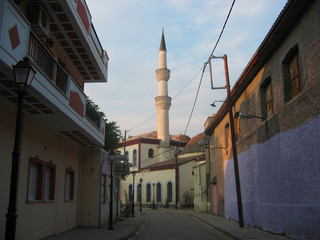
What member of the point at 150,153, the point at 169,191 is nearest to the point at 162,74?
the point at 150,153

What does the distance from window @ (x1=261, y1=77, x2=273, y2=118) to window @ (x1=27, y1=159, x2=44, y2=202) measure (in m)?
9.13

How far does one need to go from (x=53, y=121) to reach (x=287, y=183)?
8190 millimetres

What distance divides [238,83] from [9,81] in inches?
472

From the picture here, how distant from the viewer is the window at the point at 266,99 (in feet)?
47.4

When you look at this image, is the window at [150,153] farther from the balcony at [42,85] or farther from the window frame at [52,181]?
the window frame at [52,181]

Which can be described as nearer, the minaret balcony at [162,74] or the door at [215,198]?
the door at [215,198]

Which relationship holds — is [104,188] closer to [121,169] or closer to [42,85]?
[121,169]

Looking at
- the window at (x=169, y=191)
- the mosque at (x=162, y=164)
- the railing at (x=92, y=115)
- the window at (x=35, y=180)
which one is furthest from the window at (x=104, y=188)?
the window at (x=169, y=191)

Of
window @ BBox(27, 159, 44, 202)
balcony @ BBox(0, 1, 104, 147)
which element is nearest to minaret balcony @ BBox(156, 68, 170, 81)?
balcony @ BBox(0, 1, 104, 147)

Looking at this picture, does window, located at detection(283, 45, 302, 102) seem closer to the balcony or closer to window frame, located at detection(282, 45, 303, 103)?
window frame, located at detection(282, 45, 303, 103)

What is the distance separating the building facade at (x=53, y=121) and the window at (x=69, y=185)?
0.04m

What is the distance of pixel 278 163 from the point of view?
1290 cm

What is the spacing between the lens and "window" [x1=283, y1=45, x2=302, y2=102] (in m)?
11.7

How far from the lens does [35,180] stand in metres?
12.1
